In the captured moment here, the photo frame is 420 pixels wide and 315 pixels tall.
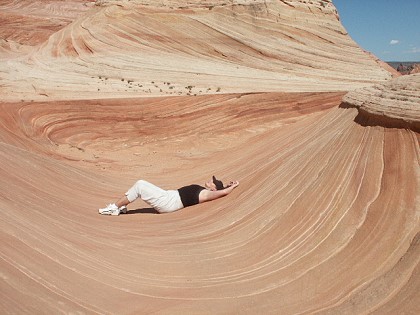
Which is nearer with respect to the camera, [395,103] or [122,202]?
[395,103]

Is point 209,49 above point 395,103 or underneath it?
above

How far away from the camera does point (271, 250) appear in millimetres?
3623

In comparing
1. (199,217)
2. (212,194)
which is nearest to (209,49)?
(212,194)

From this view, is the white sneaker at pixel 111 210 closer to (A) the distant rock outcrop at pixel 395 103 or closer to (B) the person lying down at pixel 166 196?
(B) the person lying down at pixel 166 196

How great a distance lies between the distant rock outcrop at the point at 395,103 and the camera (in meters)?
4.34

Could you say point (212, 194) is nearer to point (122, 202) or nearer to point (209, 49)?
point (122, 202)

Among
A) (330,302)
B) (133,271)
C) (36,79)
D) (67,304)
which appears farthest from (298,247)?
(36,79)

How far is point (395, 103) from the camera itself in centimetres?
464

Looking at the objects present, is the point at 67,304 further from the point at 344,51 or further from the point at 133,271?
the point at 344,51

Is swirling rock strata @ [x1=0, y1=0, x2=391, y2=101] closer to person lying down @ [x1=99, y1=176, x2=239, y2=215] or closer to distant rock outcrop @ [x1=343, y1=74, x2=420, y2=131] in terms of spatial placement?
distant rock outcrop @ [x1=343, y1=74, x2=420, y2=131]

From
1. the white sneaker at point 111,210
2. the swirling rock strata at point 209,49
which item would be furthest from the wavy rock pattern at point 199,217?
the swirling rock strata at point 209,49

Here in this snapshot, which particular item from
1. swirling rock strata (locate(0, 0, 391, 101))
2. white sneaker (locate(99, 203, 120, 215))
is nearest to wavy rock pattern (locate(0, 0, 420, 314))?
white sneaker (locate(99, 203, 120, 215))

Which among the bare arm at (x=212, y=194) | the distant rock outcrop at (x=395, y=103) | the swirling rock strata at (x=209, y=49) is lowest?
the bare arm at (x=212, y=194)

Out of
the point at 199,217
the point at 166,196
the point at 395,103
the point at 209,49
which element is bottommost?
the point at 199,217
